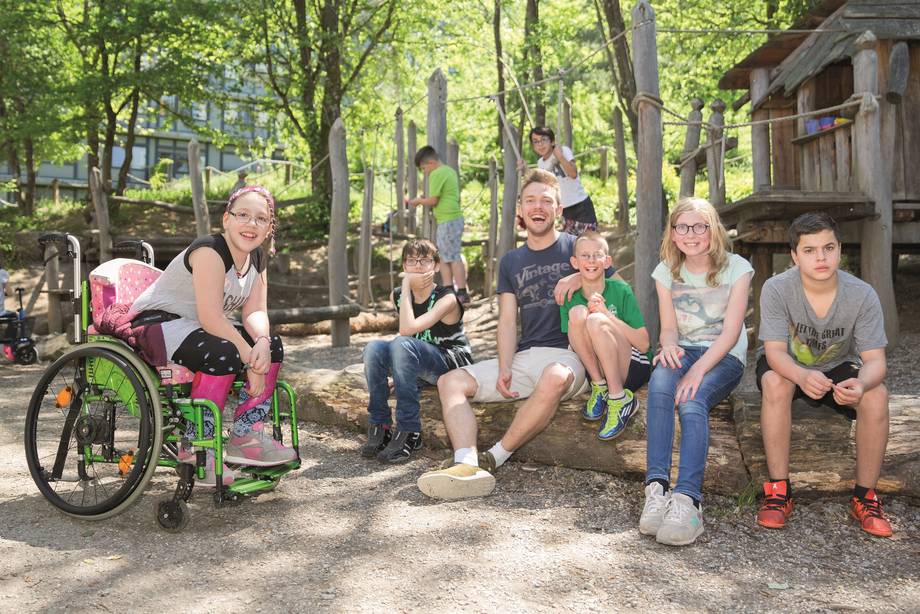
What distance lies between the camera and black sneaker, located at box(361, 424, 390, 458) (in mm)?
4488

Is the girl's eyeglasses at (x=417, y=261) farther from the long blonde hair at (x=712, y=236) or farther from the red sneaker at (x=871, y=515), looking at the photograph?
the red sneaker at (x=871, y=515)

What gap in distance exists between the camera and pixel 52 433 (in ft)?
16.9

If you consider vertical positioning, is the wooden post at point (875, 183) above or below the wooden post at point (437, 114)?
below

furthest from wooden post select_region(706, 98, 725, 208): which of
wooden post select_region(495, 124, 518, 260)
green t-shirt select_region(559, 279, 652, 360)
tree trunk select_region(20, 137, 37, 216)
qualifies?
tree trunk select_region(20, 137, 37, 216)

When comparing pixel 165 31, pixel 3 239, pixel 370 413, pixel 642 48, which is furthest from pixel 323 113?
pixel 370 413

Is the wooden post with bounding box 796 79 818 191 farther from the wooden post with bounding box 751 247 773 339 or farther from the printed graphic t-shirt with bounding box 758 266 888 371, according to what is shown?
the printed graphic t-shirt with bounding box 758 266 888 371

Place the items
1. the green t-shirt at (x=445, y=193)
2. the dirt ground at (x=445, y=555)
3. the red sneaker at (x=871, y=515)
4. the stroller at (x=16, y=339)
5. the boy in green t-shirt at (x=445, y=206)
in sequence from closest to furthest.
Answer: the dirt ground at (x=445, y=555) → the red sneaker at (x=871, y=515) → the boy in green t-shirt at (x=445, y=206) → the green t-shirt at (x=445, y=193) → the stroller at (x=16, y=339)

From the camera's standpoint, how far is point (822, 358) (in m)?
3.48

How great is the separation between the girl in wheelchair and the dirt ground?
31cm

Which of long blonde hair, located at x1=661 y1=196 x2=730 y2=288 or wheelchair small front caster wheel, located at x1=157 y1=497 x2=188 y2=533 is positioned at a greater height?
long blonde hair, located at x1=661 y1=196 x2=730 y2=288

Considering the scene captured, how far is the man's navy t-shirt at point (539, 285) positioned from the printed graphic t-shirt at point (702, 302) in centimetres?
55

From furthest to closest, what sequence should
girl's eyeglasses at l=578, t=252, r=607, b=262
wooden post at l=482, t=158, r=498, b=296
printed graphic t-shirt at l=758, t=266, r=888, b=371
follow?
wooden post at l=482, t=158, r=498, b=296, girl's eyeglasses at l=578, t=252, r=607, b=262, printed graphic t-shirt at l=758, t=266, r=888, b=371

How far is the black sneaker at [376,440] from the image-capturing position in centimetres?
449

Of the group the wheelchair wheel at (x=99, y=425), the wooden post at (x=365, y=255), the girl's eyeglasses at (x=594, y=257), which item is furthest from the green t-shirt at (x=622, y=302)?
the wooden post at (x=365, y=255)
